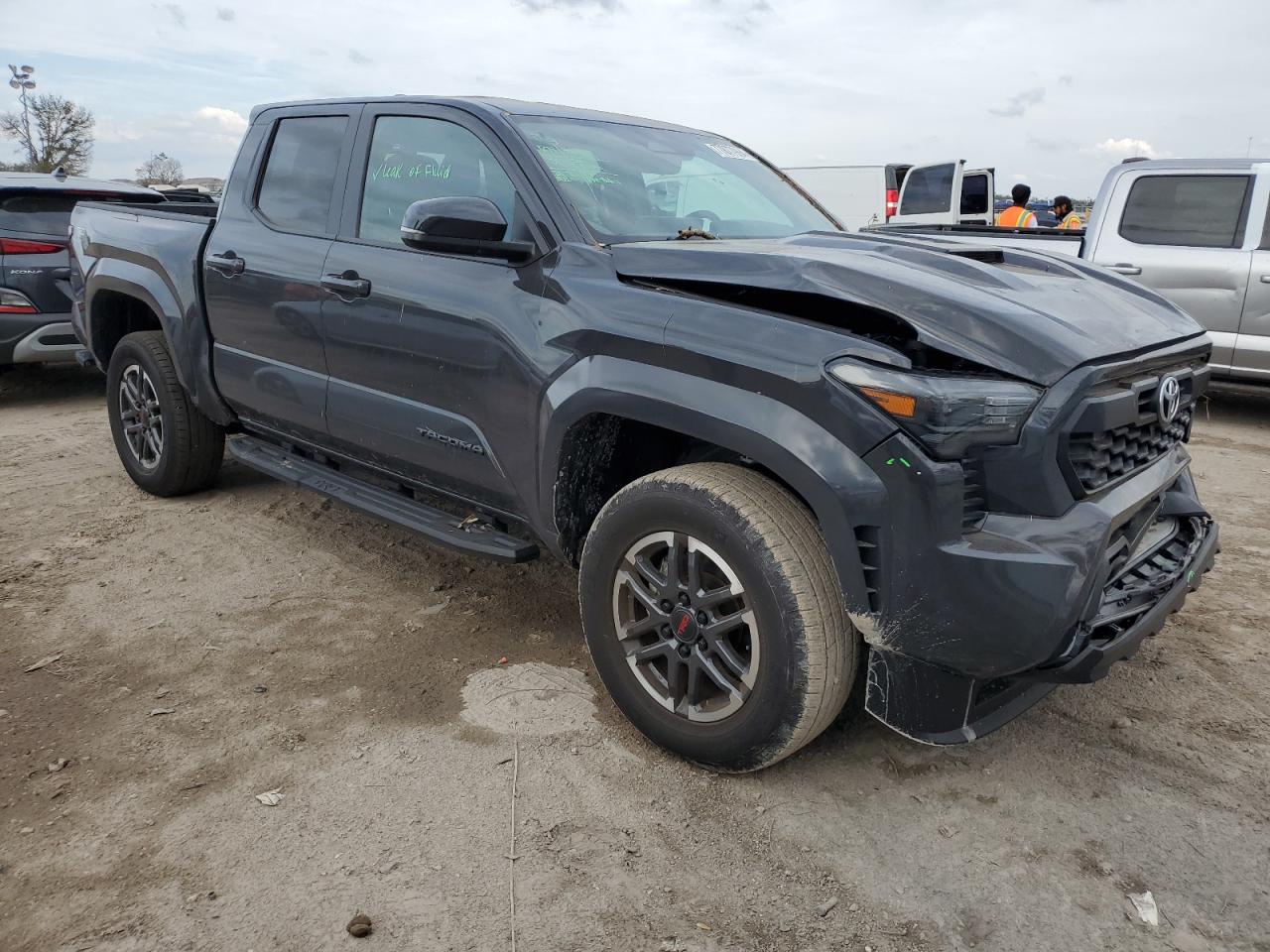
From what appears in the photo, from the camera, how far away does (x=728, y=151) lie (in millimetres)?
4074

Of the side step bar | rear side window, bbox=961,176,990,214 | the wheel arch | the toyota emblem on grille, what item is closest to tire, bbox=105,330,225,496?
the wheel arch

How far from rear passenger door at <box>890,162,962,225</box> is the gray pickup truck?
939 cm

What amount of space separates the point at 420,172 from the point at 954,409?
87.5 inches

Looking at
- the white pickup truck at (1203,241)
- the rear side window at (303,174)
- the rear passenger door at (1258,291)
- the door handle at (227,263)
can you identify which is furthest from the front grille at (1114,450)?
the rear passenger door at (1258,291)

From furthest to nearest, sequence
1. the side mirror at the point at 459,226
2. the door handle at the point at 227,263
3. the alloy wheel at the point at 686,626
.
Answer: the door handle at the point at 227,263 → the side mirror at the point at 459,226 → the alloy wheel at the point at 686,626

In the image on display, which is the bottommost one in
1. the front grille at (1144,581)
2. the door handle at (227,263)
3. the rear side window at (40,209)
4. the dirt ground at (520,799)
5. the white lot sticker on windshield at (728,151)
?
the dirt ground at (520,799)

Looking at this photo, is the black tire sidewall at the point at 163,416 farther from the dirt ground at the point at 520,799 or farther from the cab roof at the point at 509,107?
the cab roof at the point at 509,107

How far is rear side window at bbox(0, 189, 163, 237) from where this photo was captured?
23.7ft

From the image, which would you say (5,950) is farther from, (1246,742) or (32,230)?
(32,230)

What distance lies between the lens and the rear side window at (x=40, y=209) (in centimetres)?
723

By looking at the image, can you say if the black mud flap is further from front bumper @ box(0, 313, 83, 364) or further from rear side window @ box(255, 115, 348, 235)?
front bumper @ box(0, 313, 83, 364)

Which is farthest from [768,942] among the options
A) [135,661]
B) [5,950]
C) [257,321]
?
[257,321]

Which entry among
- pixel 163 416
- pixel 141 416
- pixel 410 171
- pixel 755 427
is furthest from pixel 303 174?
pixel 755 427

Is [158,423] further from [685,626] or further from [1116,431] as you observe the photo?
[1116,431]
